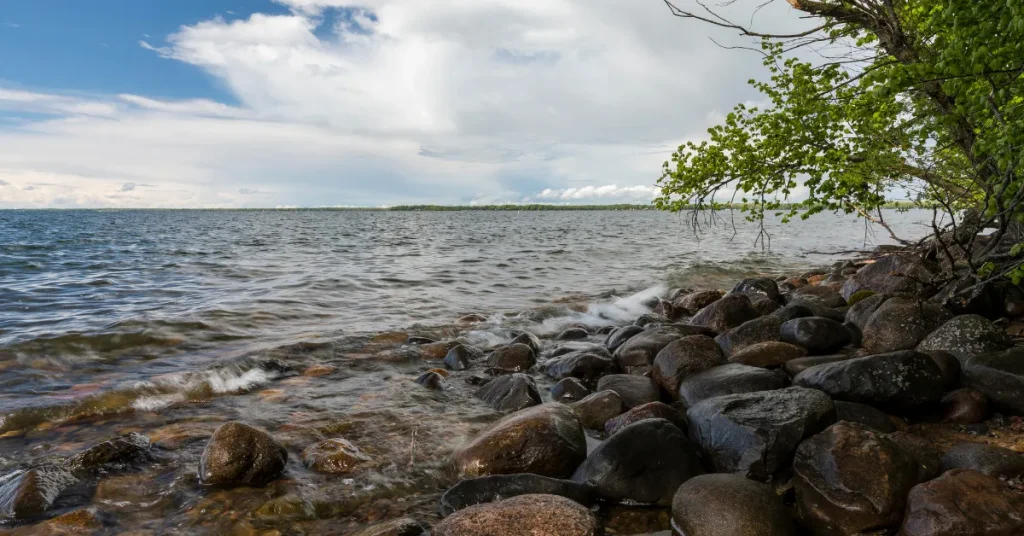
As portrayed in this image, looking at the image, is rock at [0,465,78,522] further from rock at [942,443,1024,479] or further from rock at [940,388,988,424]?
rock at [940,388,988,424]

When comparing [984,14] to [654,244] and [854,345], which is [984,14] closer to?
[854,345]

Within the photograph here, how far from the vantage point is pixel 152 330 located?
1115 centimetres

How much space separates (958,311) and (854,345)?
168 cm

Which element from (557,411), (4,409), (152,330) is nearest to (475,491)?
(557,411)

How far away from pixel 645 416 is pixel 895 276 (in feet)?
25.7

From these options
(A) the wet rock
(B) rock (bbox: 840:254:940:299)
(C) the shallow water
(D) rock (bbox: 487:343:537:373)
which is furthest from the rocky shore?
(B) rock (bbox: 840:254:940:299)

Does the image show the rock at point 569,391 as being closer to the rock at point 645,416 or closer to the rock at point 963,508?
the rock at point 645,416

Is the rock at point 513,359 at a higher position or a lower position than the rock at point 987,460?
lower

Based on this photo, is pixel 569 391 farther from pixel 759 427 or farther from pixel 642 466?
pixel 759 427

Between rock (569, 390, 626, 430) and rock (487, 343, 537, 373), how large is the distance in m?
2.71

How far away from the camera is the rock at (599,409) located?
21.2 ft

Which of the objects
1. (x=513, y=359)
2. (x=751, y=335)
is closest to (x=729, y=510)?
(x=751, y=335)

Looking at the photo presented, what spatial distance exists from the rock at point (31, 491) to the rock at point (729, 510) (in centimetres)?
536

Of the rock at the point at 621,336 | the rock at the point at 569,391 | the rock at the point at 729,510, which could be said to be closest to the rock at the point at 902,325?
the rock at the point at 621,336
